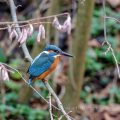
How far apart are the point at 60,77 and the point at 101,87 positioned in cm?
67

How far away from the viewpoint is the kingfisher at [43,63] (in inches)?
143

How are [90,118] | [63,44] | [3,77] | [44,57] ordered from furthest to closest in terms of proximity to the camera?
[63,44] → [90,118] → [44,57] → [3,77]

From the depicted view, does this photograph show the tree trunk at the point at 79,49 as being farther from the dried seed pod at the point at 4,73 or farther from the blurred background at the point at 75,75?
the dried seed pod at the point at 4,73

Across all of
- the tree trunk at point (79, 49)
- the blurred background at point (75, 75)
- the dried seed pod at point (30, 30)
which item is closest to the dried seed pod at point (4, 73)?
the dried seed pod at point (30, 30)

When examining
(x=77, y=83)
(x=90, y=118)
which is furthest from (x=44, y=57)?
(x=90, y=118)

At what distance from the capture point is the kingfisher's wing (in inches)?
145

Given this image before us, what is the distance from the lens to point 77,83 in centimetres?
577

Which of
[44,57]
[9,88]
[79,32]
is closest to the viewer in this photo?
[44,57]

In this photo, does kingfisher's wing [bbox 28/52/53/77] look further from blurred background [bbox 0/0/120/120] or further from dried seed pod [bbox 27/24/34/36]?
blurred background [bbox 0/0/120/120]

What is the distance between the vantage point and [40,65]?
3736 millimetres

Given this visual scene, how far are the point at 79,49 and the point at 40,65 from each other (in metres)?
1.81

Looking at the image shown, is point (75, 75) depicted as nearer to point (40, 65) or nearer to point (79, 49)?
point (79, 49)

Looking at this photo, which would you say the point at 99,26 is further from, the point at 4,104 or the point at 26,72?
the point at 26,72

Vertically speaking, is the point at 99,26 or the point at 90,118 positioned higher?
the point at 99,26
